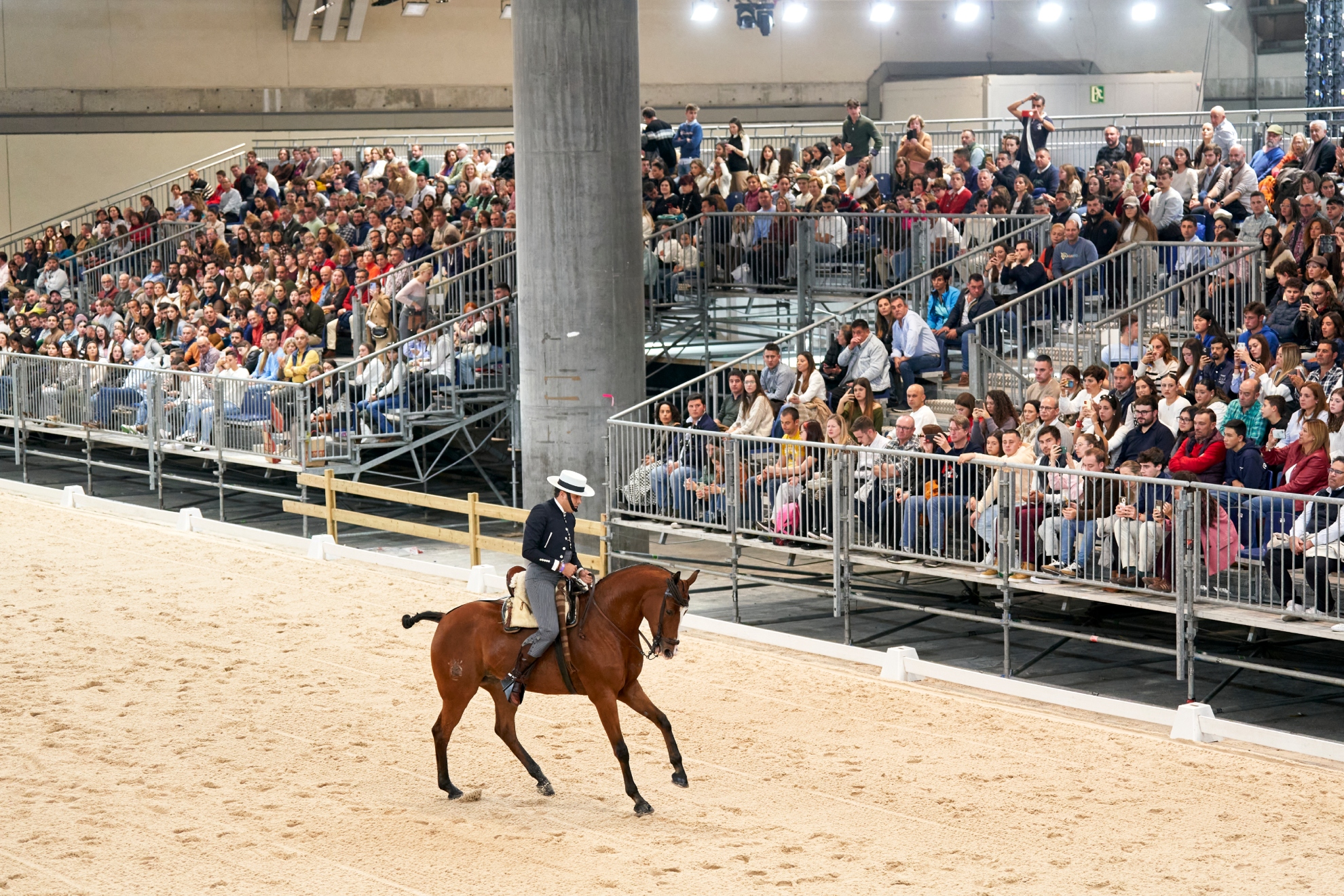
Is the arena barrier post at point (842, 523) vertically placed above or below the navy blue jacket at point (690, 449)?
below

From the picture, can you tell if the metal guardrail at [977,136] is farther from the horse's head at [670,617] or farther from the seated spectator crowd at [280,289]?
the horse's head at [670,617]

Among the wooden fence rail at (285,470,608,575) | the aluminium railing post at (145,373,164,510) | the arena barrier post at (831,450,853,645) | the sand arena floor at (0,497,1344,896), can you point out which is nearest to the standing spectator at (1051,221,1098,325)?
the arena barrier post at (831,450,853,645)

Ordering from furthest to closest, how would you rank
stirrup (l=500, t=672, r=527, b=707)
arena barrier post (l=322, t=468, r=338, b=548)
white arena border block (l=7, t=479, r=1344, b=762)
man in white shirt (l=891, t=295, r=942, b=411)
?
arena barrier post (l=322, t=468, r=338, b=548), man in white shirt (l=891, t=295, r=942, b=411), white arena border block (l=7, t=479, r=1344, b=762), stirrup (l=500, t=672, r=527, b=707)

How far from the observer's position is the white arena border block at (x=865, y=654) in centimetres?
1220

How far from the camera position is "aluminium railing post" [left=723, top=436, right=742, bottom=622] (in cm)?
1595

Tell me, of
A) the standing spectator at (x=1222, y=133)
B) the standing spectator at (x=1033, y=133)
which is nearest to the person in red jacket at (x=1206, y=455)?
the standing spectator at (x=1222, y=133)

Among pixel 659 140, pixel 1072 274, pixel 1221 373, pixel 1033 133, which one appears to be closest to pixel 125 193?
pixel 659 140

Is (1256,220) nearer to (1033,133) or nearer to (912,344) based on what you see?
(912,344)

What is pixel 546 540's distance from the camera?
1100 cm

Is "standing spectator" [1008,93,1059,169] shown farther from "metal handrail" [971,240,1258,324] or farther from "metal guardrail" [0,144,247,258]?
"metal guardrail" [0,144,247,258]

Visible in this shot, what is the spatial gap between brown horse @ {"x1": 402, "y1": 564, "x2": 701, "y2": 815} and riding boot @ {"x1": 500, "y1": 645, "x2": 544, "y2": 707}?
0.03 meters

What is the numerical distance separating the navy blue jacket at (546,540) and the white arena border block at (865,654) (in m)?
4.07

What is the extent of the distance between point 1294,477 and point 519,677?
6.20 metres

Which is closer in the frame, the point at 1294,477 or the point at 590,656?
the point at 590,656
